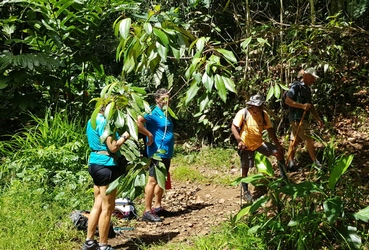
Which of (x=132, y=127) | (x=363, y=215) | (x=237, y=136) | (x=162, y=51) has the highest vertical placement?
(x=162, y=51)

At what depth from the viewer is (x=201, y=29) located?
9.37 m

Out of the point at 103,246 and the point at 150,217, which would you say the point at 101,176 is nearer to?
the point at 103,246

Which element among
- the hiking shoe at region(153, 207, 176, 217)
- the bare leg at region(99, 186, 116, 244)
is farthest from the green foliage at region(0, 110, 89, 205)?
the bare leg at region(99, 186, 116, 244)

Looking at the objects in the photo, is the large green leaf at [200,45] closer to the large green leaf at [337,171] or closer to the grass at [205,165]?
the large green leaf at [337,171]

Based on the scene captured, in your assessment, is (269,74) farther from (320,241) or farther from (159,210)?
(320,241)

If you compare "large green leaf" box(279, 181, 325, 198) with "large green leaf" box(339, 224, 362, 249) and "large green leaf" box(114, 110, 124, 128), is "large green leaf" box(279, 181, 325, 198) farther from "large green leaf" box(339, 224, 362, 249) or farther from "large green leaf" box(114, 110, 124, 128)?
"large green leaf" box(114, 110, 124, 128)

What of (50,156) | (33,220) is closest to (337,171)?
(33,220)

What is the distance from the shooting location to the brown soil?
5.28 m

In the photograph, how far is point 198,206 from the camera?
6.71 meters

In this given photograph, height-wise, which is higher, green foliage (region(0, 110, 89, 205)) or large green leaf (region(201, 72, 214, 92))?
large green leaf (region(201, 72, 214, 92))

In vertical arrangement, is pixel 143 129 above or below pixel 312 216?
above

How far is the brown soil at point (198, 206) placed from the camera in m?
5.28

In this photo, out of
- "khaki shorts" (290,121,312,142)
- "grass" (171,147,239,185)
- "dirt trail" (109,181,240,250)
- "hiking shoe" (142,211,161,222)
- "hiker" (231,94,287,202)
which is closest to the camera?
"dirt trail" (109,181,240,250)

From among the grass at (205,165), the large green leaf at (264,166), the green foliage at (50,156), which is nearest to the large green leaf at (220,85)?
the large green leaf at (264,166)
